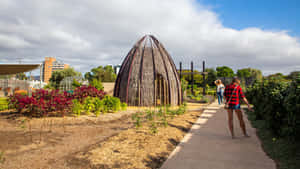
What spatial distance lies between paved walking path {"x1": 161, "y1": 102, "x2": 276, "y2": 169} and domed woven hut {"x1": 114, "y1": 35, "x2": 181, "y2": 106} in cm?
710

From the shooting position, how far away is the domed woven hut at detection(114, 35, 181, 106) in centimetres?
1207

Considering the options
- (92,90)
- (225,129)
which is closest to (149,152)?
(225,129)

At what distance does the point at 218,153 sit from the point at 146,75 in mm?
8949

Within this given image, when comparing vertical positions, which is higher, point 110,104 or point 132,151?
point 110,104

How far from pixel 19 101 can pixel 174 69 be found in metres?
9.64

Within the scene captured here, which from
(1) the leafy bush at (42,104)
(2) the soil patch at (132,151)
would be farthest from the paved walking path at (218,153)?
(1) the leafy bush at (42,104)

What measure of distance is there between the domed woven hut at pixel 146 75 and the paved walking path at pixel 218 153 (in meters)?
7.10

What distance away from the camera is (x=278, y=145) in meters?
3.83

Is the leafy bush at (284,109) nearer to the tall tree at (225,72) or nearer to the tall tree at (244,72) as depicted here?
the tall tree at (225,72)

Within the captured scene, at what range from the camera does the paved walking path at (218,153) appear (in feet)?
9.96

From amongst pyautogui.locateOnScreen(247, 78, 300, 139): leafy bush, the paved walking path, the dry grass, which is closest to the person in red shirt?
the paved walking path

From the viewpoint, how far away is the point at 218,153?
3.62 m

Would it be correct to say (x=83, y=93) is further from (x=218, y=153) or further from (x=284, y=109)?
(x=284, y=109)

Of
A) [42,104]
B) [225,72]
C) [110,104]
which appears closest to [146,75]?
[110,104]
